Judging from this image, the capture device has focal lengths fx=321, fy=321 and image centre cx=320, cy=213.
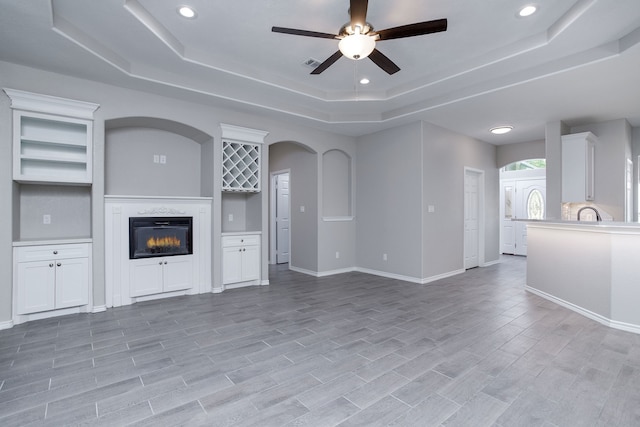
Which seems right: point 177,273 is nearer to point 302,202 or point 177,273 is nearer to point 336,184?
point 302,202

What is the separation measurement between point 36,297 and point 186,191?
2.27 meters

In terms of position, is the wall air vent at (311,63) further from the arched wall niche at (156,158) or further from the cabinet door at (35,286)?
the cabinet door at (35,286)

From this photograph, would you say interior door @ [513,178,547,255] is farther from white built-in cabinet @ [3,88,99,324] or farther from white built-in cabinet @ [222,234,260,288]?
white built-in cabinet @ [3,88,99,324]

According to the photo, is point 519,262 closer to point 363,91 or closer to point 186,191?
point 363,91

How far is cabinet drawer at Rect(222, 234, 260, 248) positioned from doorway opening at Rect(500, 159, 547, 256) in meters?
7.47

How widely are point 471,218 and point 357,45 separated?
18.2ft

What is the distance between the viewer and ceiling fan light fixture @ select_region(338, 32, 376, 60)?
104 inches

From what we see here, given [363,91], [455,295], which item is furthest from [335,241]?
[363,91]

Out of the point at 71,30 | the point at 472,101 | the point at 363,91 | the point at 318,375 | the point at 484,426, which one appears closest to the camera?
the point at 484,426

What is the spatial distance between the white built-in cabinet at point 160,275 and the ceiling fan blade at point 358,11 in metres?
3.74

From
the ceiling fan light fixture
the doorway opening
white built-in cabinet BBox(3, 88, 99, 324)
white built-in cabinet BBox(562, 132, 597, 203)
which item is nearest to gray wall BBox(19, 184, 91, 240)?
white built-in cabinet BBox(3, 88, 99, 324)

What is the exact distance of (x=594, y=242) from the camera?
367cm

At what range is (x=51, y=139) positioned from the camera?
149 inches

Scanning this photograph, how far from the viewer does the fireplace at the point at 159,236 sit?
423 centimetres
